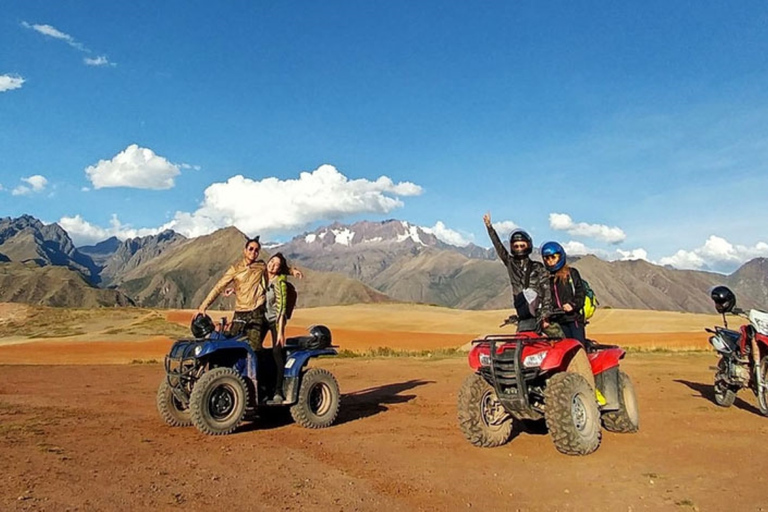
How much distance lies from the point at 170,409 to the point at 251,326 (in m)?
1.59

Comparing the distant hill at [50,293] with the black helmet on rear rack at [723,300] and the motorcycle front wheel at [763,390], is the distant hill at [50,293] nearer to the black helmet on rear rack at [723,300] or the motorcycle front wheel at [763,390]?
the black helmet on rear rack at [723,300]

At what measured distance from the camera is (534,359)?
6.97m

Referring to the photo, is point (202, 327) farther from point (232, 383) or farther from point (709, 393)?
point (709, 393)

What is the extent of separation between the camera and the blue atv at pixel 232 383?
8.16 meters

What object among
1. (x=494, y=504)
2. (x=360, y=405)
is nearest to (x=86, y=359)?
(x=360, y=405)

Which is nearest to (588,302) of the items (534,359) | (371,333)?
(534,359)

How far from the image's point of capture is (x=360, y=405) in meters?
11.5

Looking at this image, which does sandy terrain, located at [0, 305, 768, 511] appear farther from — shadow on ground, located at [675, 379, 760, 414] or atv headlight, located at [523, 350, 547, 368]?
atv headlight, located at [523, 350, 547, 368]

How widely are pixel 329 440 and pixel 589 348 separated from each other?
139 inches

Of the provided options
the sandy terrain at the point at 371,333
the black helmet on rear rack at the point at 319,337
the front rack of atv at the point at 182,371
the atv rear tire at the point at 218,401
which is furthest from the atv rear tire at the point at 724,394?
the sandy terrain at the point at 371,333

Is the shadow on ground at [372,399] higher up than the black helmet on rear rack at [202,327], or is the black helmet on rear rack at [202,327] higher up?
the black helmet on rear rack at [202,327]

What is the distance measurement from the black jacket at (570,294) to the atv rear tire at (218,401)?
4186 millimetres

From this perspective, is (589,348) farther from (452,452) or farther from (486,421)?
(452,452)

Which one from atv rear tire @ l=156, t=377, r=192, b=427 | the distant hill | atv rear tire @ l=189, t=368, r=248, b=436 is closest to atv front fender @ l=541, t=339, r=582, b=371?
atv rear tire @ l=189, t=368, r=248, b=436
